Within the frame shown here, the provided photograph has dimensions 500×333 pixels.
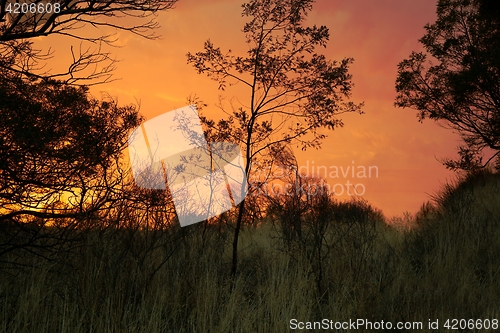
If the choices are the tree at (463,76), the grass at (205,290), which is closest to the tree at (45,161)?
the grass at (205,290)

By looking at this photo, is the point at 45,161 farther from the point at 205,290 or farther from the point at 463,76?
the point at 463,76

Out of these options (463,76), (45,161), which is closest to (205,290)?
(45,161)

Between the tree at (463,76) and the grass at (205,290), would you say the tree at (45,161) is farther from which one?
the tree at (463,76)

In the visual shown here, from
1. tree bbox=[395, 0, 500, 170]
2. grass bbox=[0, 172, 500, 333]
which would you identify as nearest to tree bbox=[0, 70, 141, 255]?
grass bbox=[0, 172, 500, 333]

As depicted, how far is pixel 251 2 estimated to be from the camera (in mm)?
8711

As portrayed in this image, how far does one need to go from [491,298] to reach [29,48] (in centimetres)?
779

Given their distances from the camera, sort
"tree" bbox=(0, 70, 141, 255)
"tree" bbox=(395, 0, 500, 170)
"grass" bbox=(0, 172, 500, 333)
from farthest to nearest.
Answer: "tree" bbox=(395, 0, 500, 170)
"tree" bbox=(0, 70, 141, 255)
"grass" bbox=(0, 172, 500, 333)

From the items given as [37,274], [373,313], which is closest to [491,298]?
[373,313]

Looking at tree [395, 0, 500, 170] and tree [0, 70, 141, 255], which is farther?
tree [395, 0, 500, 170]

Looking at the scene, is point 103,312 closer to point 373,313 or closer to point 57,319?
point 57,319

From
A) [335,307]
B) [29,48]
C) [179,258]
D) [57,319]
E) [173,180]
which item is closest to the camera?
[57,319]

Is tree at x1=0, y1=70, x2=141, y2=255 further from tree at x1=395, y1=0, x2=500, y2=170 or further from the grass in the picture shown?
tree at x1=395, y1=0, x2=500, y2=170

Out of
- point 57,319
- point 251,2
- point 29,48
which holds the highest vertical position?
point 251,2

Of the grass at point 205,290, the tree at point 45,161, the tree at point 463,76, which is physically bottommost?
the grass at point 205,290
